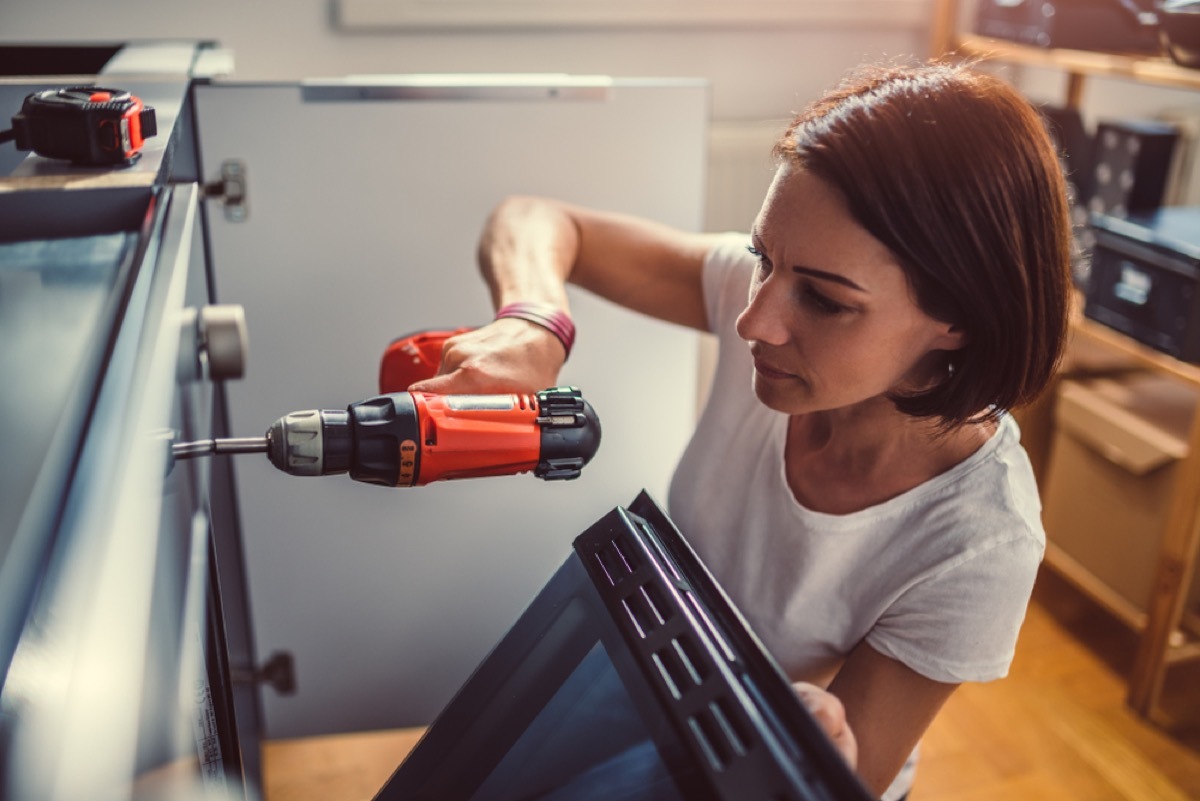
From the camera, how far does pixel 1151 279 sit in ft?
5.42

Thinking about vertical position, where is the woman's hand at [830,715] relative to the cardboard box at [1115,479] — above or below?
above

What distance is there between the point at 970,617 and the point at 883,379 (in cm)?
19

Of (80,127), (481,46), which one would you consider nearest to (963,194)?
(80,127)

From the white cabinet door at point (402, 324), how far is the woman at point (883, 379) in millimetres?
335

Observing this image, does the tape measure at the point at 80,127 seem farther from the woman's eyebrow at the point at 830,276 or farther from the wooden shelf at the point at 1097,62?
the wooden shelf at the point at 1097,62

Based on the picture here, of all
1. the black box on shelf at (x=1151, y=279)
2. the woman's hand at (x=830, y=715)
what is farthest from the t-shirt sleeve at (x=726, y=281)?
the black box on shelf at (x=1151, y=279)

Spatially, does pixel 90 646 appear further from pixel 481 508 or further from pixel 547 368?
pixel 481 508

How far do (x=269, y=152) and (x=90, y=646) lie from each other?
3.49 ft

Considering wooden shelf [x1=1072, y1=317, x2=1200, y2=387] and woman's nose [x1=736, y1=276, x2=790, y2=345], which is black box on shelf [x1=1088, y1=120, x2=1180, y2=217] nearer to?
wooden shelf [x1=1072, y1=317, x2=1200, y2=387]

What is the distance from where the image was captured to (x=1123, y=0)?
70.0 inches

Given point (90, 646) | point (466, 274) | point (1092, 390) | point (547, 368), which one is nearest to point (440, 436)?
point (547, 368)

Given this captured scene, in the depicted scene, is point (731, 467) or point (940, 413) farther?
point (731, 467)

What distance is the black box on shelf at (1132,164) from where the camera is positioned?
1797 millimetres

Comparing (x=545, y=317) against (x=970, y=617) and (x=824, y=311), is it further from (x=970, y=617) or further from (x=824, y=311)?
(x=970, y=617)
